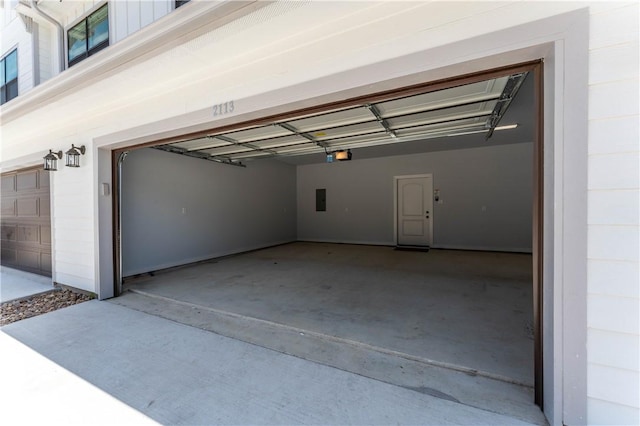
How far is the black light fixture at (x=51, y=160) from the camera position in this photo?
13.2 feet

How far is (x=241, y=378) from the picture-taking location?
6.46 ft

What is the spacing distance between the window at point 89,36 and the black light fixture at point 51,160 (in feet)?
5.45

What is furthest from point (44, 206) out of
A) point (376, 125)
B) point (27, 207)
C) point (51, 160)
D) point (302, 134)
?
point (376, 125)

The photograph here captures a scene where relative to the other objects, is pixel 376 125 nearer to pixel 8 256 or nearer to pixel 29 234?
pixel 29 234

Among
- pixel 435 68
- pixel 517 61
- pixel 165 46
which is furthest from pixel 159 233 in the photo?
pixel 517 61

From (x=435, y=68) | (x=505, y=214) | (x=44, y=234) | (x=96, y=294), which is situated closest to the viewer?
(x=435, y=68)

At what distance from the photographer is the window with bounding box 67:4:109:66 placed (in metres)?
4.12

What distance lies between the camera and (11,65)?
17.2 feet

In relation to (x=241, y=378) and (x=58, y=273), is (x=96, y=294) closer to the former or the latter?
(x=58, y=273)

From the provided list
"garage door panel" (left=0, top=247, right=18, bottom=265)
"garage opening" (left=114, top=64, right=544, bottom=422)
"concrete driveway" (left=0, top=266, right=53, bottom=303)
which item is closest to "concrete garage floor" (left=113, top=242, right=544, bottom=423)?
"garage opening" (left=114, top=64, right=544, bottom=422)

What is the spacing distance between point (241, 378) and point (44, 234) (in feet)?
17.0

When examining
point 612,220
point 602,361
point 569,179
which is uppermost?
point 569,179

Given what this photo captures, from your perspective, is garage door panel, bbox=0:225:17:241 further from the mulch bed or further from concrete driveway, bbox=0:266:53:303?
the mulch bed

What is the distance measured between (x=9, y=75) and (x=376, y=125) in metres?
7.27
